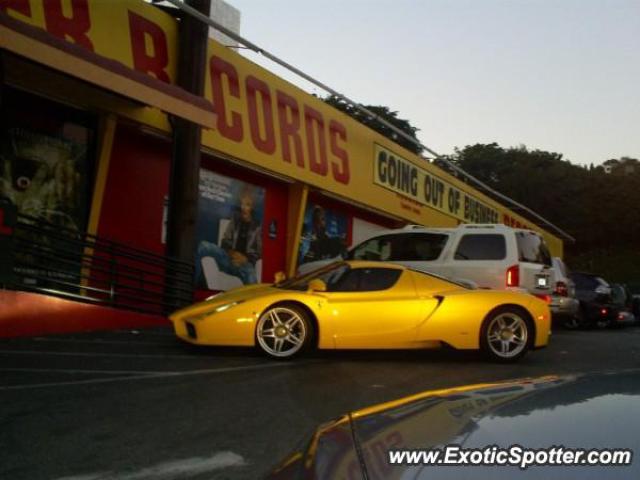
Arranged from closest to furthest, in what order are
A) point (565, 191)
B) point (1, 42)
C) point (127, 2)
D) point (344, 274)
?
point (1, 42)
point (344, 274)
point (127, 2)
point (565, 191)

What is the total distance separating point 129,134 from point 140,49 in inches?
63.8

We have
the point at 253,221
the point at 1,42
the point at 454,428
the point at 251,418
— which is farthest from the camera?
the point at 253,221

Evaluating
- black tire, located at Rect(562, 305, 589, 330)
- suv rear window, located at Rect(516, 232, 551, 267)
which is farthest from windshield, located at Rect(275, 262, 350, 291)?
black tire, located at Rect(562, 305, 589, 330)

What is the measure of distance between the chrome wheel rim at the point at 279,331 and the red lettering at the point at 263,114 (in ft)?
22.5

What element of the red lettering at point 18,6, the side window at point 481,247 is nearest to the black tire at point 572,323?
the side window at point 481,247

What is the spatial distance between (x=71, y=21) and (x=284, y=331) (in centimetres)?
559

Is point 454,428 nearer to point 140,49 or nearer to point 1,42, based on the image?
point 1,42

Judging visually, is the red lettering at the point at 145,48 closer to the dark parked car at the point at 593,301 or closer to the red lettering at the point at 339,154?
the red lettering at the point at 339,154

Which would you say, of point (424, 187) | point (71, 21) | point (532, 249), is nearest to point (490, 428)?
point (71, 21)

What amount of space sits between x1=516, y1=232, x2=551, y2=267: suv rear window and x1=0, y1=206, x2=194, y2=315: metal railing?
573 centimetres

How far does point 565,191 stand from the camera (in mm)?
77188

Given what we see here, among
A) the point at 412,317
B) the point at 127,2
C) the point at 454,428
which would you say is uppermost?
the point at 127,2

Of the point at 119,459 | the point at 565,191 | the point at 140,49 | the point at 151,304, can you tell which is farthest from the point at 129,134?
the point at 565,191

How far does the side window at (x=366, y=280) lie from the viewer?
27.6 ft
